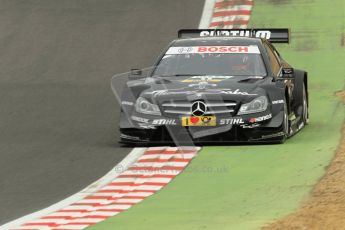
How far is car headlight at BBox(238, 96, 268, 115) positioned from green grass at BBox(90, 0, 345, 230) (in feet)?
1.46

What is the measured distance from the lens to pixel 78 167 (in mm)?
13602

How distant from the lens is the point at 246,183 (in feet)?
40.0

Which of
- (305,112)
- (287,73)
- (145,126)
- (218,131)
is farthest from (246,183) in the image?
(305,112)

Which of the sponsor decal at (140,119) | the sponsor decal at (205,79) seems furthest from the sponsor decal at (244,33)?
the sponsor decal at (140,119)

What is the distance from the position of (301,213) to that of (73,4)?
16.4 metres

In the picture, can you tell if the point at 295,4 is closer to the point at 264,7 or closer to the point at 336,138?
the point at 264,7

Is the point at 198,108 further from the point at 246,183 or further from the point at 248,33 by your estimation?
the point at 248,33

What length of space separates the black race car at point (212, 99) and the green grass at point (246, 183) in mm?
255

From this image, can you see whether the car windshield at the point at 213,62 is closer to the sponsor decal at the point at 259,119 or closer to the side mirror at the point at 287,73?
the side mirror at the point at 287,73

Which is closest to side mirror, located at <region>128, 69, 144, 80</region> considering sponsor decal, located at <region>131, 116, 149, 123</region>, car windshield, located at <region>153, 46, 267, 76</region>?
car windshield, located at <region>153, 46, 267, 76</region>

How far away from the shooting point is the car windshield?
15.7 metres

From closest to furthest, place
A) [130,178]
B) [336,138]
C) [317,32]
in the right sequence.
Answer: [130,178] → [336,138] → [317,32]

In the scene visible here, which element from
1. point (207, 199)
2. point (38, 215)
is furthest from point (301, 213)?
point (38, 215)

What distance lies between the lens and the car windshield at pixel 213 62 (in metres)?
15.7
